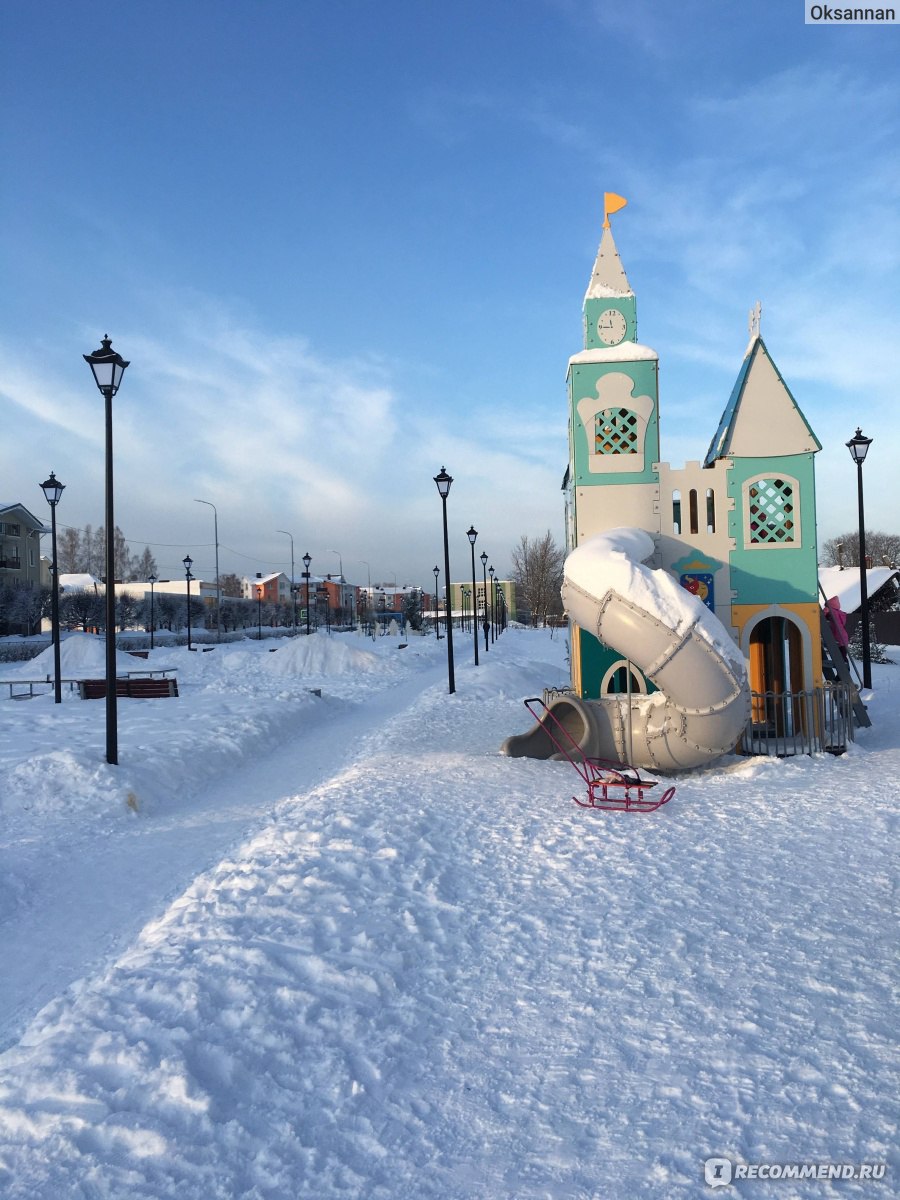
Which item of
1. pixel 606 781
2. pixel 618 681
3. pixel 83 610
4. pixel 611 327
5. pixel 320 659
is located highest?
pixel 611 327

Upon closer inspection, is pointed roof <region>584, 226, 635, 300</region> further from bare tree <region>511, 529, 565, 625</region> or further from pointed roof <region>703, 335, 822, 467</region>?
bare tree <region>511, 529, 565, 625</region>

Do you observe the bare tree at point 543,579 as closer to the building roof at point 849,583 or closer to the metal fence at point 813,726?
the building roof at point 849,583

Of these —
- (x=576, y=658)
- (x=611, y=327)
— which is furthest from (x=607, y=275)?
(x=576, y=658)

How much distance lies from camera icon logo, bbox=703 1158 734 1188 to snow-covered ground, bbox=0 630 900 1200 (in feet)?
0.11

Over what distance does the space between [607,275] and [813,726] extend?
8.43 meters

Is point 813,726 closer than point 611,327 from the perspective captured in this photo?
Yes

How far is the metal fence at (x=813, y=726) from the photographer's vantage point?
1107 cm

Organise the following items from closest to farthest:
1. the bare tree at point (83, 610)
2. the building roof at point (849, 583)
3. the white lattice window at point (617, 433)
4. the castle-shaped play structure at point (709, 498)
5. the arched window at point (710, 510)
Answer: the castle-shaped play structure at point (709, 498) < the arched window at point (710, 510) < the white lattice window at point (617, 433) < the building roof at point (849, 583) < the bare tree at point (83, 610)

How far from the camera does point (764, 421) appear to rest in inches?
490

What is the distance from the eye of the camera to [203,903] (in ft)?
17.6

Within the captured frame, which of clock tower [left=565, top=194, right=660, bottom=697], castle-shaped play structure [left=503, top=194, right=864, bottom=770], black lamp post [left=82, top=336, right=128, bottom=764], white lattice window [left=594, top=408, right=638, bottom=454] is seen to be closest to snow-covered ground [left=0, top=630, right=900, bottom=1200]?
black lamp post [left=82, top=336, right=128, bottom=764]

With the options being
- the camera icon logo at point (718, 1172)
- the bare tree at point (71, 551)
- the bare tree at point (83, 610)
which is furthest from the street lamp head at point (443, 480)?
the bare tree at point (71, 551)

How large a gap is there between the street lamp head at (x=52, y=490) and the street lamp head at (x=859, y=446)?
18106mm

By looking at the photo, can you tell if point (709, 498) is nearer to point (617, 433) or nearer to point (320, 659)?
point (617, 433)
